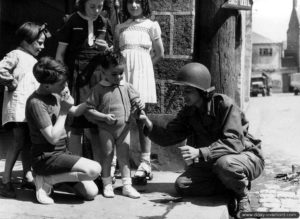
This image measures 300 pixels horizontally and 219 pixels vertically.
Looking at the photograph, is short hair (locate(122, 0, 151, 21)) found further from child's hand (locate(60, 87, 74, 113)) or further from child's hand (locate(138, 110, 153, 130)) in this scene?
child's hand (locate(60, 87, 74, 113))

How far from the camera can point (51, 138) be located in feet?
11.9

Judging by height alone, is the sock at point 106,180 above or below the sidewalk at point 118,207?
above

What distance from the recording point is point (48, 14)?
8203 millimetres

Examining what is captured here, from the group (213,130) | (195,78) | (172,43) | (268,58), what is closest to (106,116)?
(195,78)

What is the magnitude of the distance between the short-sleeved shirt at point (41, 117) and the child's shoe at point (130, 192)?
0.60 meters

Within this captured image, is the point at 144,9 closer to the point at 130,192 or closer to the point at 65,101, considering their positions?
the point at 65,101

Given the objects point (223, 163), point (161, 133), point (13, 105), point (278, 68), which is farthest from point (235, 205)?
point (278, 68)

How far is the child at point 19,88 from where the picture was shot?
397 centimetres

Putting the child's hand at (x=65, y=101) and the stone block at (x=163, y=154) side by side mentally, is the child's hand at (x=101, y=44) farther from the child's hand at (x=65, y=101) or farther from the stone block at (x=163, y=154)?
the stone block at (x=163, y=154)

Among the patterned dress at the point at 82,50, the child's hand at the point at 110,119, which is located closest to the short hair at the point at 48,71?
the child's hand at the point at 110,119

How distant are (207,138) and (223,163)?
1.23 feet

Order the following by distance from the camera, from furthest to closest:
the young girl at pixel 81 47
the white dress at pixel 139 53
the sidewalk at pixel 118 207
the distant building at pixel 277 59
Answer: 1. the distant building at pixel 277 59
2. the white dress at pixel 139 53
3. the young girl at pixel 81 47
4. the sidewalk at pixel 118 207

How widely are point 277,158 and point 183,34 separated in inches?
110

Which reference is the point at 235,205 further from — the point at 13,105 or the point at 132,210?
the point at 13,105
